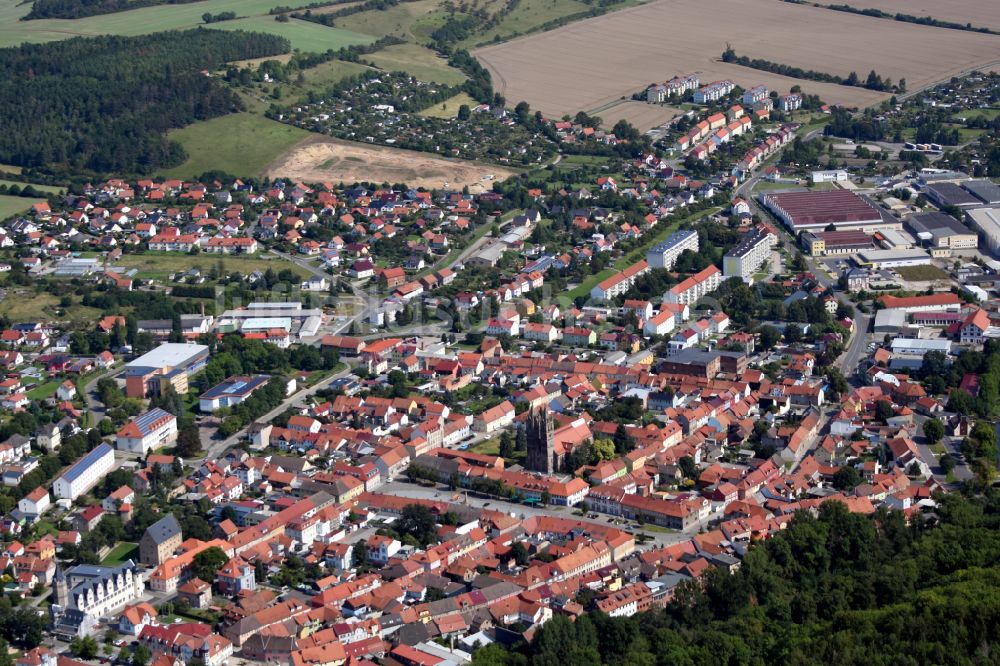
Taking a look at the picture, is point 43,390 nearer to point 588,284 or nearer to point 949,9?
point 588,284

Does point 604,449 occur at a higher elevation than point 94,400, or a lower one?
higher

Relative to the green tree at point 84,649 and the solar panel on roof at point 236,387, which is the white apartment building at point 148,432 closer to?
the solar panel on roof at point 236,387

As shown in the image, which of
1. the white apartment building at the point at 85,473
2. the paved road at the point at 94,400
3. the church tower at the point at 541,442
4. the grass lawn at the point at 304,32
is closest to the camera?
the white apartment building at the point at 85,473

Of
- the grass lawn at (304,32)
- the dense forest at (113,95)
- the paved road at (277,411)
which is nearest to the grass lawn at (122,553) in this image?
the paved road at (277,411)

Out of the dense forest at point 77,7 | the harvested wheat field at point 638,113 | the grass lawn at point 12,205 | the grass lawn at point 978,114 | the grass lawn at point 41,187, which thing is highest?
the dense forest at point 77,7

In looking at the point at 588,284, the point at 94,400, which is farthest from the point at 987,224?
the point at 94,400

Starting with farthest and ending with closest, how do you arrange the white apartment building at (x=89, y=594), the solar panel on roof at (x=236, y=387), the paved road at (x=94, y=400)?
the solar panel on roof at (x=236, y=387) → the paved road at (x=94, y=400) → the white apartment building at (x=89, y=594)

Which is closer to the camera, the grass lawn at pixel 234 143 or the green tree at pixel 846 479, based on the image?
the green tree at pixel 846 479
